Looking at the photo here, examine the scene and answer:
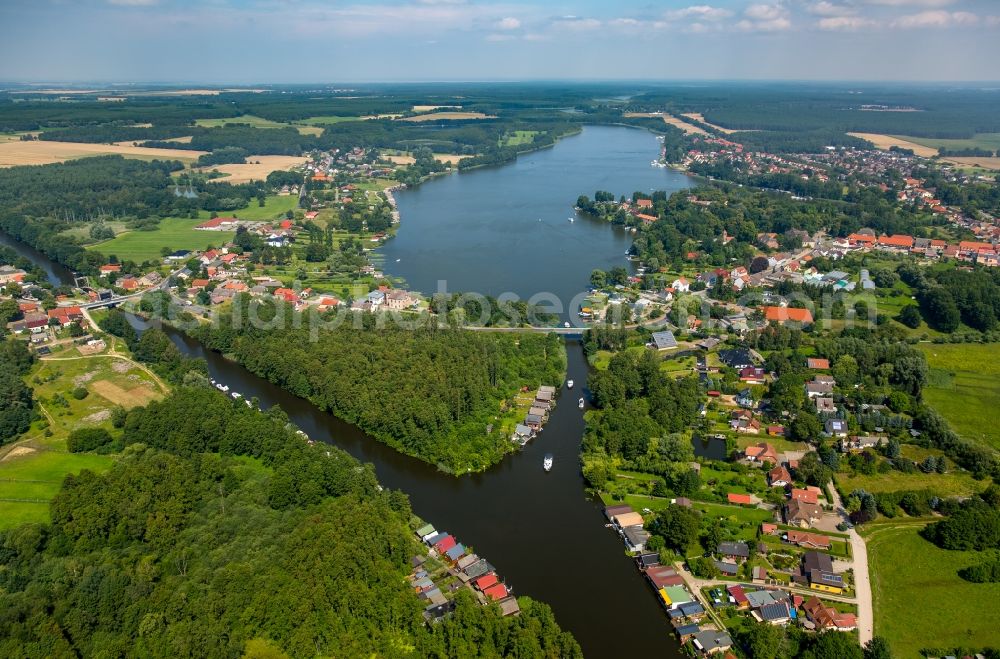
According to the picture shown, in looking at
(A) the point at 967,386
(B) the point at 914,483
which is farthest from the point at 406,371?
(A) the point at 967,386

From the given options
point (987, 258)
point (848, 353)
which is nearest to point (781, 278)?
point (848, 353)

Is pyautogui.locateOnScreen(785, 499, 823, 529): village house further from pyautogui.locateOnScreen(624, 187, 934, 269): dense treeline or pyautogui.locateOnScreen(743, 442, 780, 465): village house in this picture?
pyautogui.locateOnScreen(624, 187, 934, 269): dense treeline

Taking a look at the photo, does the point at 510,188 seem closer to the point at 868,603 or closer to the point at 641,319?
the point at 641,319

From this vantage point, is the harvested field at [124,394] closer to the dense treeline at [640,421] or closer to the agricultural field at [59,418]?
the agricultural field at [59,418]

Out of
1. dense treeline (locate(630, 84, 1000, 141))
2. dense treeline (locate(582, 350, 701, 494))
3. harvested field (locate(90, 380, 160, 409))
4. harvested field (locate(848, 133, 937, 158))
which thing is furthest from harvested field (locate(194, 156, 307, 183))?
harvested field (locate(848, 133, 937, 158))

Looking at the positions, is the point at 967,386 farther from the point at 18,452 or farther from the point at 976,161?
the point at 976,161

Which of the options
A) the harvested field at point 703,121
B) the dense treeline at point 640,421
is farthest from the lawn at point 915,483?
the harvested field at point 703,121
